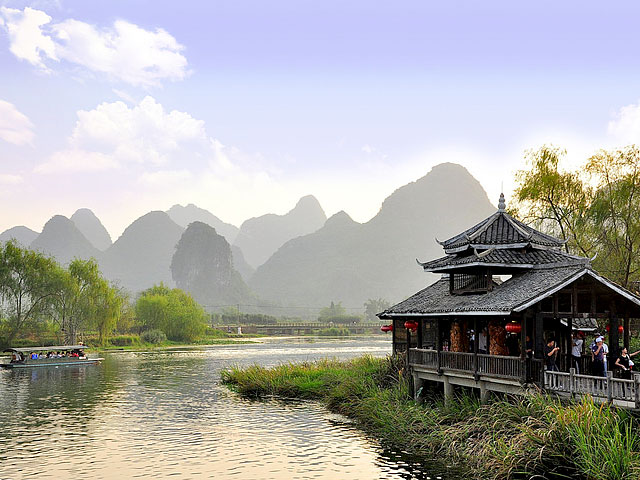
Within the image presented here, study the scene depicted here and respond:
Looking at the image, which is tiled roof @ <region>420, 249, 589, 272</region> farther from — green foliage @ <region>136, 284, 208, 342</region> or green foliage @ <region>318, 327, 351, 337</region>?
green foliage @ <region>318, 327, 351, 337</region>

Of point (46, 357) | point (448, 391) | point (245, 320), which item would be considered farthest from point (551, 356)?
point (245, 320)

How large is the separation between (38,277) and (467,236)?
167ft

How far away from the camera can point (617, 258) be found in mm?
32250

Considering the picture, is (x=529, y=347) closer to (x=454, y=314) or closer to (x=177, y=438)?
(x=454, y=314)

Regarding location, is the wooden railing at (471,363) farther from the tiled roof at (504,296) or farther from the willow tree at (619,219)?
the willow tree at (619,219)

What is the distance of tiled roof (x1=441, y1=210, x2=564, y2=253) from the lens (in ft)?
73.3

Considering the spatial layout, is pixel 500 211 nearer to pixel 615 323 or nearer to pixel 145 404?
pixel 615 323

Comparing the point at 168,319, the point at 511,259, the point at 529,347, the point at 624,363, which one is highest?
the point at 511,259

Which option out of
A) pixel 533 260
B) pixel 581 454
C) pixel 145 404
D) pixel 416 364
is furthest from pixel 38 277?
pixel 581 454

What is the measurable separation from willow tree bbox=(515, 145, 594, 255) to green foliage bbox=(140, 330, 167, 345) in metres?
53.1

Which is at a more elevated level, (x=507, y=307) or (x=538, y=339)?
(x=507, y=307)

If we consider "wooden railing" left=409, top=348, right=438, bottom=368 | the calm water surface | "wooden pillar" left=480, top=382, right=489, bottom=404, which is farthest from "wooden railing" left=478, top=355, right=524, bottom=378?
the calm water surface

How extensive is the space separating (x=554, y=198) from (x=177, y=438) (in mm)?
23068

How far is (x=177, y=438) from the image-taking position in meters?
21.9
